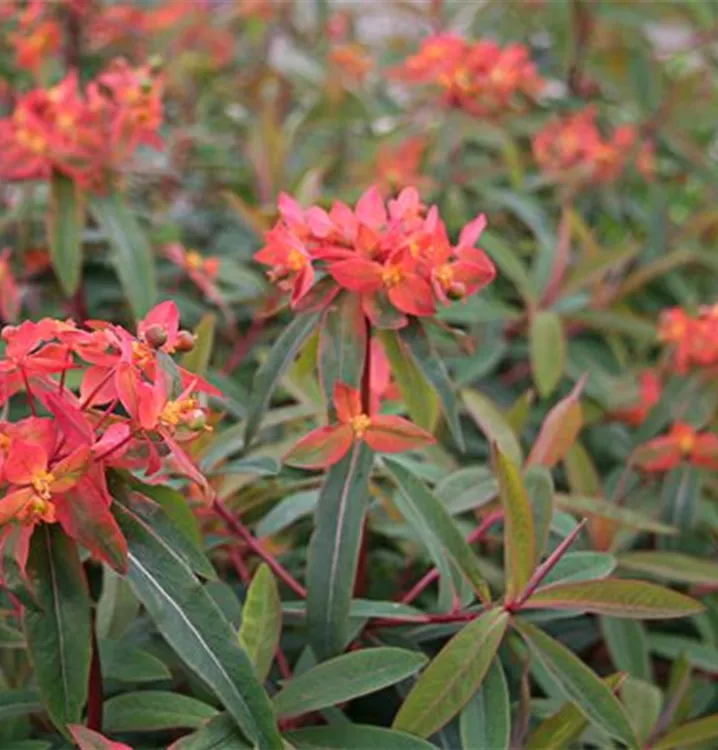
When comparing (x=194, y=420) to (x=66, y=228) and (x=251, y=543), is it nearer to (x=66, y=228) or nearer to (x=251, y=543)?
(x=251, y=543)

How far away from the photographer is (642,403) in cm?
136

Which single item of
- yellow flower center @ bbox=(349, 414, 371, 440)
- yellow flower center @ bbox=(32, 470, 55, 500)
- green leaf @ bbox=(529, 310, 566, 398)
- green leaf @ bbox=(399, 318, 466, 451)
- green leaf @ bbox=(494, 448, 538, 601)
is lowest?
green leaf @ bbox=(529, 310, 566, 398)

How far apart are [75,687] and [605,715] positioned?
35 cm

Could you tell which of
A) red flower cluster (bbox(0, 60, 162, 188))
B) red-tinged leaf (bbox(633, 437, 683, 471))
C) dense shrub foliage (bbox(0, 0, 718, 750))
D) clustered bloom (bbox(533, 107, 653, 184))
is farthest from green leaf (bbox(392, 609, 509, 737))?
clustered bloom (bbox(533, 107, 653, 184))

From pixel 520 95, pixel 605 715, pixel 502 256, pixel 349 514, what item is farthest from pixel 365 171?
pixel 605 715

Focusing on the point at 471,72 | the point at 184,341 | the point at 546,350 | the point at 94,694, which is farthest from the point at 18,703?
the point at 471,72

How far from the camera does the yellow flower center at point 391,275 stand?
82 centimetres

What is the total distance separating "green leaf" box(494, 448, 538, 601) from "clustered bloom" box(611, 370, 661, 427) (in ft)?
1.80

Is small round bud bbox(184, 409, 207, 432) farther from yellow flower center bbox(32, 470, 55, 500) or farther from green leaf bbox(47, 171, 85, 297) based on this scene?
green leaf bbox(47, 171, 85, 297)

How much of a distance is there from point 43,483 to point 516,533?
1.10ft

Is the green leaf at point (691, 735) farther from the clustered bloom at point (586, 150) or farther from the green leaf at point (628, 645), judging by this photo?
the clustered bloom at point (586, 150)

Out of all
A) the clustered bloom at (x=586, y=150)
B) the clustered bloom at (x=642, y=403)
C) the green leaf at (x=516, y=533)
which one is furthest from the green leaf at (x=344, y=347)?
the clustered bloom at (x=586, y=150)

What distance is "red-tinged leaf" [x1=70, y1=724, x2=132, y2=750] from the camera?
693mm

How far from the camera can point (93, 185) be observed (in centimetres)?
131
